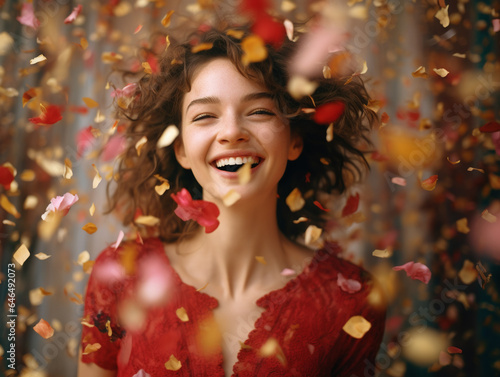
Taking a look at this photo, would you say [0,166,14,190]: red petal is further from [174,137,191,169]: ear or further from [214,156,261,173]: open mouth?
[214,156,261,173]: open mouth

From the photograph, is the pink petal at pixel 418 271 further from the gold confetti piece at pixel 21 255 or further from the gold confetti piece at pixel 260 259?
the gold confetti piece at pixel 21 255

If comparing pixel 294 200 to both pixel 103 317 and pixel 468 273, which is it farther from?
pixel 468 273

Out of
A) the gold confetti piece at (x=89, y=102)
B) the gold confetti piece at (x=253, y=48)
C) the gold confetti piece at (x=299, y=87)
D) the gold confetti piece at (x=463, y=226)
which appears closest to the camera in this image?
the gold confetti piece at (x=253, y=48)

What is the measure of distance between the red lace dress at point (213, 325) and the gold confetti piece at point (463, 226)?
706mm

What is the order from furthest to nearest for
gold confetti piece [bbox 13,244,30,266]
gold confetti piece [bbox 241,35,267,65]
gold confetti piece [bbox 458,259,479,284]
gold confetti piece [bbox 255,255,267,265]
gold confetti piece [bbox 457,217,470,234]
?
gold confetti piece [bbox 457,217,470,234], gold confetti piece [bbox 458,259,479,284], gold confetti piece [bbox 13,244,30,266], gold confetti piece [bbox 255,255,267,265], gold confetti piece [bbox 241,35,267,65]

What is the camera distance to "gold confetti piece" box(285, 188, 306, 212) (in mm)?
1360

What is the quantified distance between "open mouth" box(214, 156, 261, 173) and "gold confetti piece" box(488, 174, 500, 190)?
1053 mm

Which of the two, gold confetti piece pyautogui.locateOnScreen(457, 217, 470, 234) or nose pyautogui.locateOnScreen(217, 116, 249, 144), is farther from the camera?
gold confetti piece pyautogui.locateOnScreen(457, 217, 470, 234)

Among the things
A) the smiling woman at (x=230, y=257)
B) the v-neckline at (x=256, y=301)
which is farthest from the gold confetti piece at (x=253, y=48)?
the v-neckline at (x=256, y=301)

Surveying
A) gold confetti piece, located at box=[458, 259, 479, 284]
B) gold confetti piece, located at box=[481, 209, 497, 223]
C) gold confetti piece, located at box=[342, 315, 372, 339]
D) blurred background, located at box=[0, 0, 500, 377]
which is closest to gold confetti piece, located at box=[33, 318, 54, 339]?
blurred background, located at box=[0, 0, 500, 377]

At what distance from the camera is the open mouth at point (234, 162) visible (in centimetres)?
110

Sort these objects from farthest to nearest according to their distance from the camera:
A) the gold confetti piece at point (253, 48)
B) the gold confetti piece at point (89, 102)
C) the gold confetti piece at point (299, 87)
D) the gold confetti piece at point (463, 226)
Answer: the gold confetti piece at point (463, 226) → the gold confetti piece at point (89, 102) → the gold confetti piece at point (299, 87) → the gold confetti piece at point (253, 48)

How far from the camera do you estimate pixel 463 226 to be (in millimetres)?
1805

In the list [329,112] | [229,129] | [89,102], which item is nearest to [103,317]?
→ [229,129]
